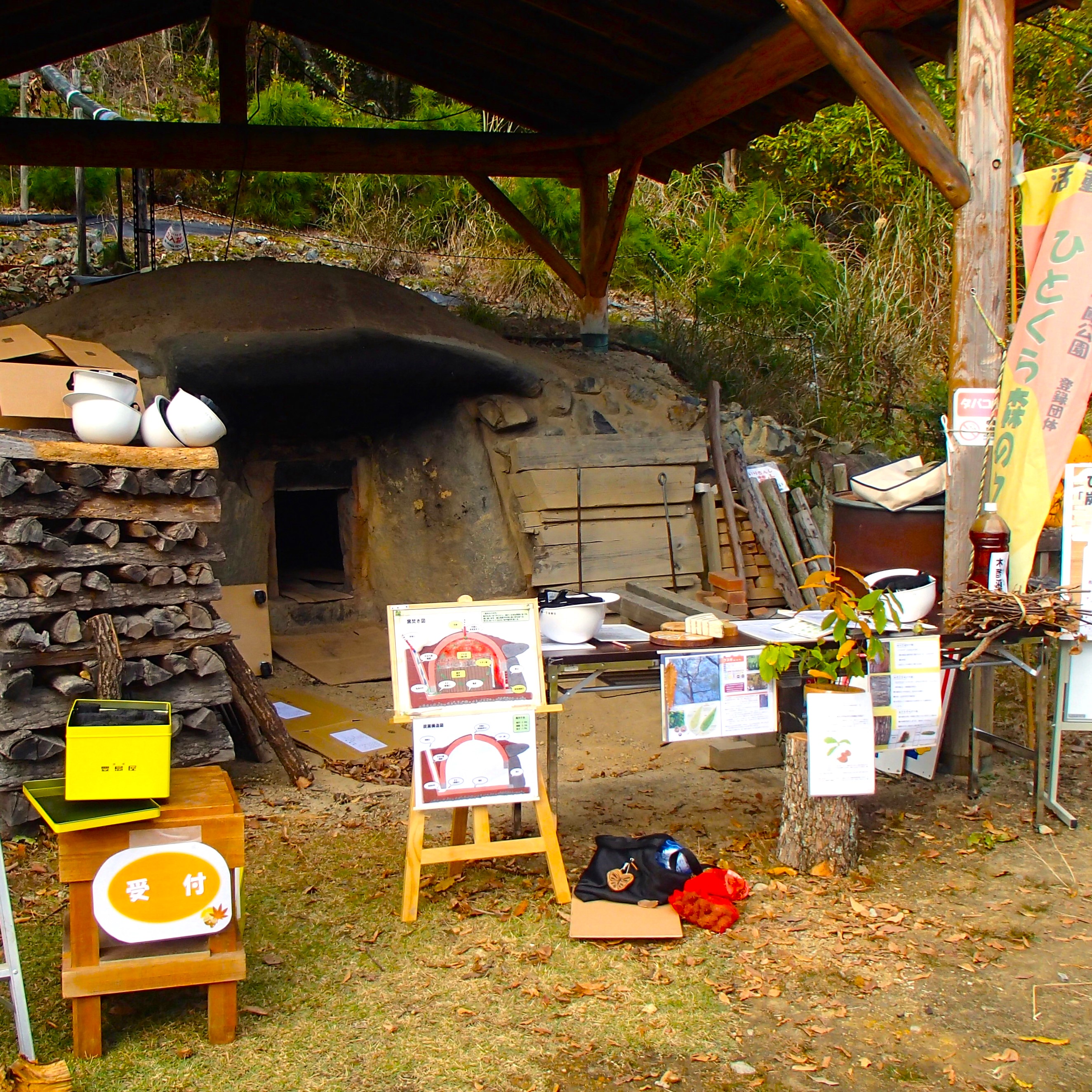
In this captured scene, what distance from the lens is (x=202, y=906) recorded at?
3184 mm

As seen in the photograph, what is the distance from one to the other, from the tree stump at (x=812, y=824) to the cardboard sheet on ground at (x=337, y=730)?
2.41 m

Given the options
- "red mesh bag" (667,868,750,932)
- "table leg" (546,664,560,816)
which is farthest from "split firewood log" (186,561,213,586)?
"red mesh bag" (667,868,750,932)

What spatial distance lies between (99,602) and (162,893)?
7.32ft

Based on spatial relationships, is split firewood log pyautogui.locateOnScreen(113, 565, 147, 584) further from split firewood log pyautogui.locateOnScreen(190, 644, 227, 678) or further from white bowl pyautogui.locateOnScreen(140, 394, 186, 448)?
white bowl pyautogui.locateOnScreen(140, 394, 186, 448)

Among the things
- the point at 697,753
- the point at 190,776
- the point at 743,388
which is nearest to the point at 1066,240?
the point at 697,753

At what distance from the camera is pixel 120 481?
504cm

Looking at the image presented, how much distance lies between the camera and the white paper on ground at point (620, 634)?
447 centimetres

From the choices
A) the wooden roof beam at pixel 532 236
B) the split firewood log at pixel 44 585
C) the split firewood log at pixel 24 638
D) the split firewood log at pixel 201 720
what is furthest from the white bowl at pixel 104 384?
the wooden roof beam at pixel 532 236

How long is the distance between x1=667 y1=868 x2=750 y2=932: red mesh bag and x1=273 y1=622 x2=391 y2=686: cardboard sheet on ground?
4032mm

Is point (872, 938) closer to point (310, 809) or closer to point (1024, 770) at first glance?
point (1024, 770)

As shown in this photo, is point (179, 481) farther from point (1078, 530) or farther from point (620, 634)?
point (1078, 530)

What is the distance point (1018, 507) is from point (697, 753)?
7.25 ft

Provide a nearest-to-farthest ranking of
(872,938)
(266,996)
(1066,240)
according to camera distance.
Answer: (266,996) → (872,938) → (1066,240)

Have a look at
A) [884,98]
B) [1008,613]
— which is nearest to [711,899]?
[1008,613]
